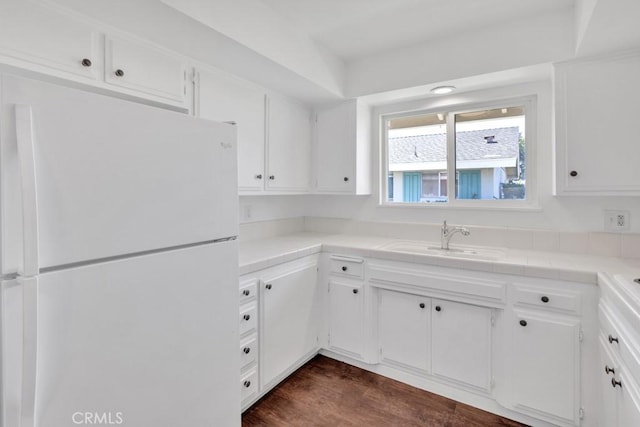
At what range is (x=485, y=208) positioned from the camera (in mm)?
2338

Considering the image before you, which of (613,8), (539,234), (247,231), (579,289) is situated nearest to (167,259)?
(247,231)

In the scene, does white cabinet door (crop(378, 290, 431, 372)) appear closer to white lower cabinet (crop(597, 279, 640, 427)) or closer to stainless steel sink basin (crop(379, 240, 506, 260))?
stainless steel sink basin (crop(379, 240, 506, 260))

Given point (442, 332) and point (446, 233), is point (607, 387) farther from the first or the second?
point (446, 233)

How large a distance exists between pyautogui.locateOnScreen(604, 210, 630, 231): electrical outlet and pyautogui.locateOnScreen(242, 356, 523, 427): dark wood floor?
1.30 m

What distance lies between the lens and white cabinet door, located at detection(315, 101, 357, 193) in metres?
2.61

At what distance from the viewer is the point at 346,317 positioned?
2.27 metres

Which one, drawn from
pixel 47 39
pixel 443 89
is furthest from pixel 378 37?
pixel 47 39

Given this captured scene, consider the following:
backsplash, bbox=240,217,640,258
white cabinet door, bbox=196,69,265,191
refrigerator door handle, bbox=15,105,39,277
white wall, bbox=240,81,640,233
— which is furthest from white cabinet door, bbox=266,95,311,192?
refrigerator door handle, bbox=15,105,39,277

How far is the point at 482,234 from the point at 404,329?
913 mm

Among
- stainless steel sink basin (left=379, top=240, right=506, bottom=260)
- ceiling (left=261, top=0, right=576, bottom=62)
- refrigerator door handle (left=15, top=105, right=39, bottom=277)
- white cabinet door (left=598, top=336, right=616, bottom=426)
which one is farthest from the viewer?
stainless steel sink basin (left=379, top=240, right=506, bottom=260)

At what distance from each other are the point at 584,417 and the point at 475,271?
0.83 m

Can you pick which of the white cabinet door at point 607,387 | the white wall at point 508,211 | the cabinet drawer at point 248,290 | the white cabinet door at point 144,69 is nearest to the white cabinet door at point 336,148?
the white wall at point 508,211

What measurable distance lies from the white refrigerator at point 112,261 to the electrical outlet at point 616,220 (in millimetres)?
2224

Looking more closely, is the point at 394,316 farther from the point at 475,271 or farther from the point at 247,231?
the point at 247,231
